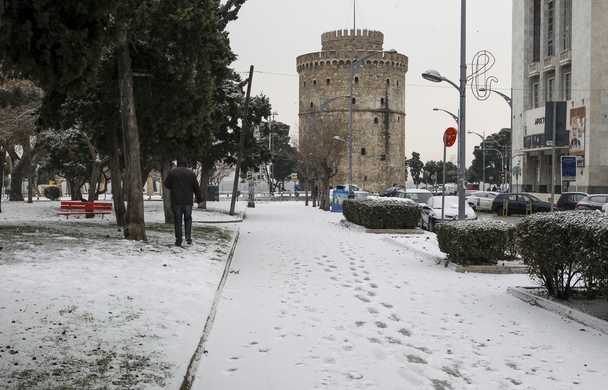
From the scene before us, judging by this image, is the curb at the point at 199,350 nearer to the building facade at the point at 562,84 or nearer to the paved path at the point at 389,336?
the paved path at the point at 389,336

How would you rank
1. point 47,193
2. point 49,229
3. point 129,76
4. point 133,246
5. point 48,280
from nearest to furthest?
point 48,280 < point 133,246 < point 129,76 < point 49,229 < point 47,193

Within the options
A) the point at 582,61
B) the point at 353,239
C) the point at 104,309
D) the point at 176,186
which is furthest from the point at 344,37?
the point at 104,309

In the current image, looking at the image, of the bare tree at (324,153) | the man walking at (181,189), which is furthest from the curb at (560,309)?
the bare tree at (324,153)

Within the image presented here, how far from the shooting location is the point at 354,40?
303 feet

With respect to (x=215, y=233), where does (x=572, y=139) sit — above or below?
above

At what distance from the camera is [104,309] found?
7.78m

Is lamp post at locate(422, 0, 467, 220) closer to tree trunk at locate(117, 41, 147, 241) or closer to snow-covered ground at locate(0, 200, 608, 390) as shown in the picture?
snow-covered ground at locate(0, 200, 608, 390)

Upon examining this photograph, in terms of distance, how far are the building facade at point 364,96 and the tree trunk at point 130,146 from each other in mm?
75389

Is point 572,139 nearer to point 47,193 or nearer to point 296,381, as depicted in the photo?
point 47,193

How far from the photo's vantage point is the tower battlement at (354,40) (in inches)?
3634

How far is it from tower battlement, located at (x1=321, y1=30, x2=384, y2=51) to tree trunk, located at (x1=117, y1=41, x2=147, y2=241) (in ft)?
260

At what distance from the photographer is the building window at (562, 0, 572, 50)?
55.7 metres

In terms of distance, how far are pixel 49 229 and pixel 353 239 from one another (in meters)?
8.60

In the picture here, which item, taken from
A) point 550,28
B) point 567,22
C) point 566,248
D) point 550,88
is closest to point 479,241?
point 566,248
